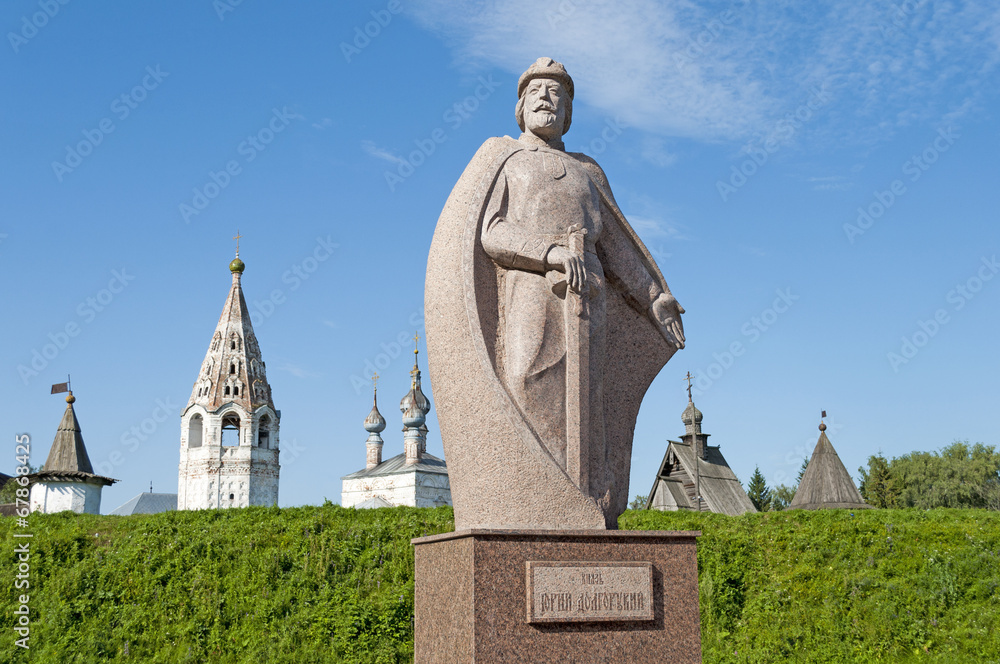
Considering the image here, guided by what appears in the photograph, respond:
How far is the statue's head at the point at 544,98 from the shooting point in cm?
618

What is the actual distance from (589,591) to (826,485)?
70.0ft

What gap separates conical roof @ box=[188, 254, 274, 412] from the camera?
1780 inches

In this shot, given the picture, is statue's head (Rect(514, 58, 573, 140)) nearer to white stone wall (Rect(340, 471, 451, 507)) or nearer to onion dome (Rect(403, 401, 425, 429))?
white stone wall (Rect(340, 471, 451, 507))

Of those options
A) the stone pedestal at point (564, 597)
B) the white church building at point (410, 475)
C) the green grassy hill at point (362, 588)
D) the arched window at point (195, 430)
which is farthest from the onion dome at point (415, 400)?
the stone pedestal at point (564, 597)

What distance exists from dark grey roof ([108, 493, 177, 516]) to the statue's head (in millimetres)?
51950

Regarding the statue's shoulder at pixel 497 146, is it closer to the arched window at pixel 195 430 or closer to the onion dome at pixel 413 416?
the arched window at pixel 195 430

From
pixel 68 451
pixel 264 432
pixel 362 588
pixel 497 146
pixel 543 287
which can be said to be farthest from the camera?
pixel 264 432

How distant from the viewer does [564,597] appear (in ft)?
16.0

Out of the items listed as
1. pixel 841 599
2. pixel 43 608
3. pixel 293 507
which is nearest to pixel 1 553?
pixel 43 608

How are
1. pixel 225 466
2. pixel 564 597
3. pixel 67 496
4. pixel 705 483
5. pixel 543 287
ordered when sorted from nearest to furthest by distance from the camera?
pixel 564 597
pixel 543 287
pixel 67 496
pixel 705 483
pixel 225 466

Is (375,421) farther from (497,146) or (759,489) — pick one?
(497,146)

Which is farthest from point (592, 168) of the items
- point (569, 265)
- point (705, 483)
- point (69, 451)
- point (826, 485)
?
point (69, 451)

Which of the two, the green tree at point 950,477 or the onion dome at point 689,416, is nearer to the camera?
the onion dome at point 689,416

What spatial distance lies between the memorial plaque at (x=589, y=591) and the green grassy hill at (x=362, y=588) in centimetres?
685
